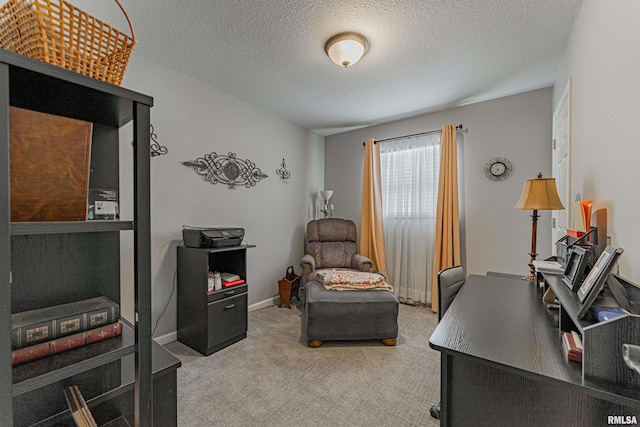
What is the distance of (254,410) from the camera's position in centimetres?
170

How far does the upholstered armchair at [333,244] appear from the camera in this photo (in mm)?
3740

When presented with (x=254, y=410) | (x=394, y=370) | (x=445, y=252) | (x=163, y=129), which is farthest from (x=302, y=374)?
(x=163, y=129)

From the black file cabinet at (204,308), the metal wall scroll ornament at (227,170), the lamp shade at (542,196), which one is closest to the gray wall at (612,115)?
the lamp shade at (542,196)

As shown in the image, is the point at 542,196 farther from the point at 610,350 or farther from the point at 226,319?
the point at 226,319

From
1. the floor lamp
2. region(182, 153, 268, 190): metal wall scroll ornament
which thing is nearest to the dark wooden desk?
the floor lamp

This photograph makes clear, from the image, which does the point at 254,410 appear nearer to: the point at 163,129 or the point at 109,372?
the point at 109,372

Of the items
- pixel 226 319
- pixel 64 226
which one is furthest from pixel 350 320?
pixel 64 226

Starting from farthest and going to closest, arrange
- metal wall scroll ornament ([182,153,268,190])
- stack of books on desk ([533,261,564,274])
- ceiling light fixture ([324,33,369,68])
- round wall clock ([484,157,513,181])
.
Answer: round wall clock ([484,157,513,181]) → metal wall scroll ornament ([182,153,268,190]) → ceiling light fixture ([324,33,369,68]) → stack of books on desk ([533,261,564,274])

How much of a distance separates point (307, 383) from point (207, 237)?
56.9 inches

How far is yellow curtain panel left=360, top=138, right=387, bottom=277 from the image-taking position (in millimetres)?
3941

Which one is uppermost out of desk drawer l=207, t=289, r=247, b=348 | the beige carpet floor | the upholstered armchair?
the upholstered armchair

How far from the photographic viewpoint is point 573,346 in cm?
84

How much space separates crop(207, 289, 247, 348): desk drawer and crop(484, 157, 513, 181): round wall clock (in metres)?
3.07

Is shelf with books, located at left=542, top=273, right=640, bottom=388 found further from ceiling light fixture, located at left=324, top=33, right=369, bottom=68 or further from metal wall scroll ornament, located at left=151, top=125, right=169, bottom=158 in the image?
metal wall scroll ornament, located at left=151, top=125, right=169, bottom=158
